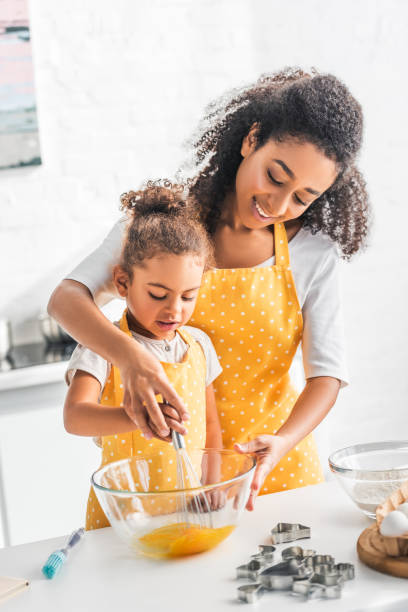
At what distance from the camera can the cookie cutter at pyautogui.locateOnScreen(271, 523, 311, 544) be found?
3.32ft

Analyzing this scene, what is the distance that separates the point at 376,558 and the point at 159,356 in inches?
20.9

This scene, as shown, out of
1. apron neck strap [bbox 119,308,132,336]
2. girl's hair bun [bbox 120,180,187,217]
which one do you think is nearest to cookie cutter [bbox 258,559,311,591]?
apron neck strap [bbox 119,308,132,336]

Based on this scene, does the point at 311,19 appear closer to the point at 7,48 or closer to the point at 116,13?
the point at 116,13

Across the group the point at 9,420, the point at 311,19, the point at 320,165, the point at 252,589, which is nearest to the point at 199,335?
the point at 320,165

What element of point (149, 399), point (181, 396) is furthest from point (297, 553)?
point (181, 396)

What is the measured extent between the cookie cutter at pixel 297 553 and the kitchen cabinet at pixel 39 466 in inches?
54.0

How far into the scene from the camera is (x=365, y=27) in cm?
302

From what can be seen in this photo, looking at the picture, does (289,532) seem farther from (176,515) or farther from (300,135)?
(300,135)

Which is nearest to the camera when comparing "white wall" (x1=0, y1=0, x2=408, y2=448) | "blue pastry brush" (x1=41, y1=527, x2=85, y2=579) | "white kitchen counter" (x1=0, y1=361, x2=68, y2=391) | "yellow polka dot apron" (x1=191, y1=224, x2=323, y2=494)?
"blue pastry brush" (x1=41, y1=527, x2=85, y2=579)

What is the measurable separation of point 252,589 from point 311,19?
259 centimetres

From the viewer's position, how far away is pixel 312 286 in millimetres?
1451

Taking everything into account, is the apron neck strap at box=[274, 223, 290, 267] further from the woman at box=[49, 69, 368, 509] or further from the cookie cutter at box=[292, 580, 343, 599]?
the cookie cutter at box=[292, 580, 343, 599]

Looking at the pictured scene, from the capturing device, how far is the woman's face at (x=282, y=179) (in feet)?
4.22

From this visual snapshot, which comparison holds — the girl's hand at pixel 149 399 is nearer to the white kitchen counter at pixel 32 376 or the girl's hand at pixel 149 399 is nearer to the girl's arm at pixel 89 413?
the girl's arm at pixel 89 413
